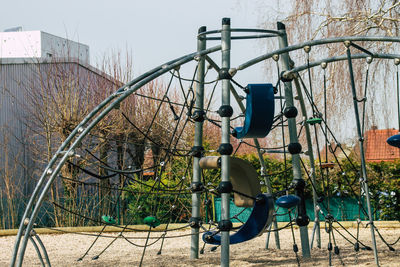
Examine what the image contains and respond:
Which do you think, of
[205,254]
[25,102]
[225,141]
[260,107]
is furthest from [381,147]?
[225,141]

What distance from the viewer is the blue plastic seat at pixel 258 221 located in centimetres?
423

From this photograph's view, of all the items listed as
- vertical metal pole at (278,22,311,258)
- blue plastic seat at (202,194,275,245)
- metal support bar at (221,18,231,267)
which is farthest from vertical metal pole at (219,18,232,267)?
vertical metal pole at (278,22,311,258)

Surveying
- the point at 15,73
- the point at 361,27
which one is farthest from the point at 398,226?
the point at 15,73

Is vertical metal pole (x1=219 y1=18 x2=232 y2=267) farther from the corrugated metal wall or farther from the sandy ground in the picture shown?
the corrugated metal wall

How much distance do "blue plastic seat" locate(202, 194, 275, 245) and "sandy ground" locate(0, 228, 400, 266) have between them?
583 millimetres

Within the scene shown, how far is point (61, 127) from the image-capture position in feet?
36.9

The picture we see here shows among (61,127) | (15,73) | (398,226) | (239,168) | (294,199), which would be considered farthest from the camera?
(15,73)

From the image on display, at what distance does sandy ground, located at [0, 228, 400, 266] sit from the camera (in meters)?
4.81

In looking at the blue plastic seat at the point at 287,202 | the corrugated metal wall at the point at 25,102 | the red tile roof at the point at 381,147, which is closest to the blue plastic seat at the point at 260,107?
the blue plastic seat at the point at 287,202

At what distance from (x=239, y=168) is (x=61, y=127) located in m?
7.19

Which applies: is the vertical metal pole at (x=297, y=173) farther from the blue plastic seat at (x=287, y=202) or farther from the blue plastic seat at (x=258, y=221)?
the blue plastic seat at (x=287, y=202)

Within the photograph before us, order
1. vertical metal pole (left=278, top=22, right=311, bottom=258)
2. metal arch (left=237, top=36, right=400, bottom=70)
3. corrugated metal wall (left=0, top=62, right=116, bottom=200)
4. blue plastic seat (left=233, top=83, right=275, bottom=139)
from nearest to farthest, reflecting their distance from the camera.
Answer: metal arch (left=237, top=36, right=400, bottom=70), blue plastic seat (left=233, top=83, right=275, bottom=139), vertical metal pole (left=278, top=22, right=311, bottom=258), corrugated metal wall (left=0, top=62, right=116, bottom=200)

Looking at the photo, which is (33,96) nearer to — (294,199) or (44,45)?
(44,45)

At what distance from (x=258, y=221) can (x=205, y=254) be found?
153 centimetres
